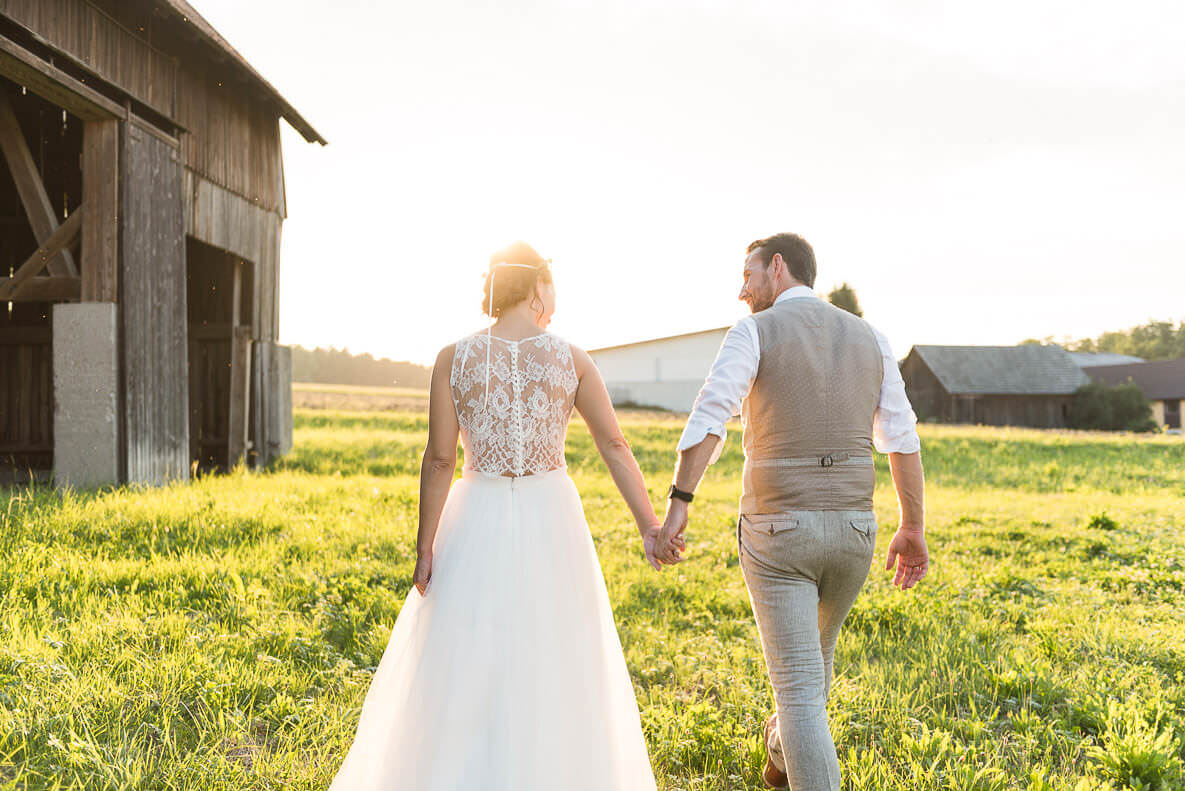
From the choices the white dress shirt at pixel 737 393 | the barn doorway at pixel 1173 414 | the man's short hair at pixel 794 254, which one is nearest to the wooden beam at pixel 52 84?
the man's short hair at pixel 794 254

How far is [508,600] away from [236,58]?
12.1m

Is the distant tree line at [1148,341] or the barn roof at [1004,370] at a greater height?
the distant tree line at [1148,341]

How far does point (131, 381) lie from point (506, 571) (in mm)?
9039

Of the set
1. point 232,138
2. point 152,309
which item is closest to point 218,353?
point 232,138

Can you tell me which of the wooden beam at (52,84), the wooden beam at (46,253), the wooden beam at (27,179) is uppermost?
the wooden beam at (52,84)

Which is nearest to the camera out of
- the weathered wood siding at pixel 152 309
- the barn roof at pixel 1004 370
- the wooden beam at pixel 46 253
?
the wooden beam at pixel 46 253

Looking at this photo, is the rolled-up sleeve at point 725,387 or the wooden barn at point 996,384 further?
the wooden barn at point 996,384

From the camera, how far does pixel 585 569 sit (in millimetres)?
3281

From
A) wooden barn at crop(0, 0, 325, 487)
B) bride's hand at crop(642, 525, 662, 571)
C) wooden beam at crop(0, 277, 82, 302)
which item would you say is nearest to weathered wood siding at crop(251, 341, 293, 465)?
wooden barn at crop(0, 0, 325, 487)

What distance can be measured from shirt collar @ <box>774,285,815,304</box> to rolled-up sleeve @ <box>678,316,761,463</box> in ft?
0.78

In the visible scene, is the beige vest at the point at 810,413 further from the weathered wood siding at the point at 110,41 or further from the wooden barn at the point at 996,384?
the wooden barn at the point at 996,384

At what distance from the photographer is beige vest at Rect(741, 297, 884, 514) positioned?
3078 millimetres

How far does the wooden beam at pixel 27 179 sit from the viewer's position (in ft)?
31.8

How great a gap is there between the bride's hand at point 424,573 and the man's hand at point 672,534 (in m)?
0.95
